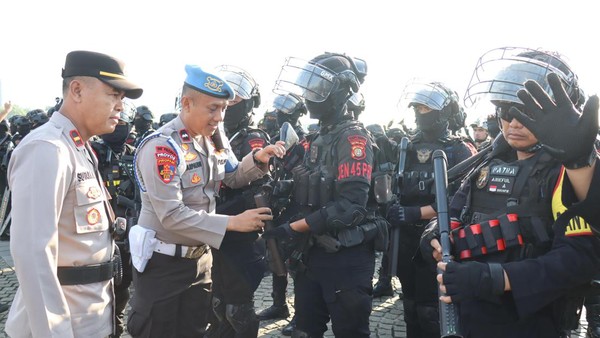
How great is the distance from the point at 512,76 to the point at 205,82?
6.11ft

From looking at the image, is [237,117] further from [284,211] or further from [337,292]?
[337,292]

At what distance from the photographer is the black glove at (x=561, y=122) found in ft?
5.54

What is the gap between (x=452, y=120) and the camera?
18.4 feet

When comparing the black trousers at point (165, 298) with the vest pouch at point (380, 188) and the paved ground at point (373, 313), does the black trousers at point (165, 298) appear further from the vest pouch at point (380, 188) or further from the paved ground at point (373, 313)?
the paved ground at point (373, 313)

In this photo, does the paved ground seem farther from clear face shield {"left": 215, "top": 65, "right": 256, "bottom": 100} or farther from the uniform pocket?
the uniform pocket

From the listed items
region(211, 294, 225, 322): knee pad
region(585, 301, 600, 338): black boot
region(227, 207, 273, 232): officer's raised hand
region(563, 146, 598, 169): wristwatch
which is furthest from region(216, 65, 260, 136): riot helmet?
region(585, 301, 600, 338): black boot

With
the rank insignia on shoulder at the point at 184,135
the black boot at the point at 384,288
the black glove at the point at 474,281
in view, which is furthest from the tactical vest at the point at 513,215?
the black boot at the point at 384,288

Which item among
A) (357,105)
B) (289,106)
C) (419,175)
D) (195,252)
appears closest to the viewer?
(195,252)

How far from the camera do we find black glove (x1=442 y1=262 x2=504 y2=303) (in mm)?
1989

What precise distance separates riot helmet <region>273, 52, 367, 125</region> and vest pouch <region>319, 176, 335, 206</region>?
52cm

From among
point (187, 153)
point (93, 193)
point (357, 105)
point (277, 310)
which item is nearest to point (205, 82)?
point (187, 153)

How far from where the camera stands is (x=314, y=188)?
3.54 metres

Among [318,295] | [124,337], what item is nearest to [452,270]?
[318,295]

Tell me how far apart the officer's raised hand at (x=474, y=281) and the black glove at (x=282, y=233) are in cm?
151
